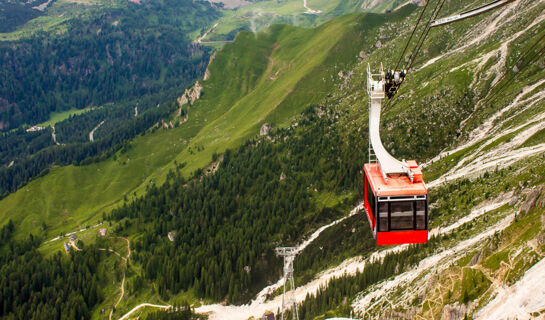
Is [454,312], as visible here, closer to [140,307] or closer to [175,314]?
[175,314]

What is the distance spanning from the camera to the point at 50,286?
151 metres

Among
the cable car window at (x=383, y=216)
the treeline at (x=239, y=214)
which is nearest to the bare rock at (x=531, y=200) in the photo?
the cable car window at (x=383, y=216)

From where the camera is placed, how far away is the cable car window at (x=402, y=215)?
41.6 m

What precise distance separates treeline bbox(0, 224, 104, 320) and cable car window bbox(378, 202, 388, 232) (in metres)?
125

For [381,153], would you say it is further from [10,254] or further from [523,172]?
[10,254]

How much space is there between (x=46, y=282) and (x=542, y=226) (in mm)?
155616

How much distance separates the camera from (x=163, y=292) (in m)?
135

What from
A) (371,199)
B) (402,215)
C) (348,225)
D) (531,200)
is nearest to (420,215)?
(402,215)

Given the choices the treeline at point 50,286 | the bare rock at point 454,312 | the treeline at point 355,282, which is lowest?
the treeline at point 50,286

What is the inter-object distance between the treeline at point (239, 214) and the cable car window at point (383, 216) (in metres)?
94.2

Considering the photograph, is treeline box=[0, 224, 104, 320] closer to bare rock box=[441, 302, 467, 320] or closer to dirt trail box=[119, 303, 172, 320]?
dirt trail box=[119, 303, 172, 320]

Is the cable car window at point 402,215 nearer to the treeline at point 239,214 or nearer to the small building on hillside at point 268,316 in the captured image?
the small building on hillside at point 268,316

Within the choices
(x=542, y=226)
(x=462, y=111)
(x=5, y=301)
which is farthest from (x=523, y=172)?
(x=5, y=301)

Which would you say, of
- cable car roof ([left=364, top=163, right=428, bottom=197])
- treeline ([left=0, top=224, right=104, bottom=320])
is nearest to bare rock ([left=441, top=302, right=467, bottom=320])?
cable car roof ([left=364, top=163, right=428, bottom=197])
